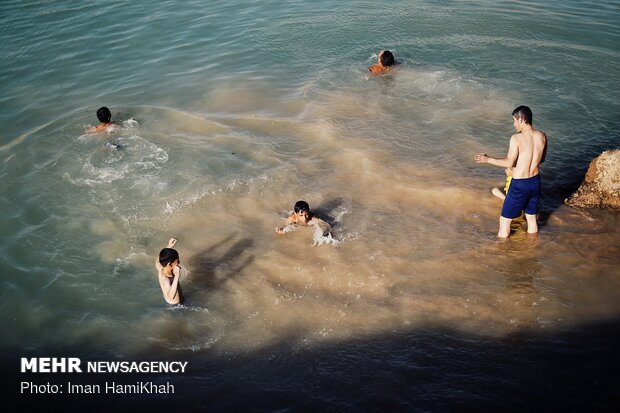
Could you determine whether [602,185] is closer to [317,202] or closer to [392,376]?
[317,202]

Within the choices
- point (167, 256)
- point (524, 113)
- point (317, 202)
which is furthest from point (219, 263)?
point (524, 113)

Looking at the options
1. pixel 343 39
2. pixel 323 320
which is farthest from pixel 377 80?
pixel 323 320

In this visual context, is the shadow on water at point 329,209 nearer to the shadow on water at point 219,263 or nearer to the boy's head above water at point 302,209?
the boy's head above water at point 302,209

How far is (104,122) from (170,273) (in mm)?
5697

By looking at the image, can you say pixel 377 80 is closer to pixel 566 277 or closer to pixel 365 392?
pixel 566 277

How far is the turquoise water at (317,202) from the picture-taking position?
5.60 metres

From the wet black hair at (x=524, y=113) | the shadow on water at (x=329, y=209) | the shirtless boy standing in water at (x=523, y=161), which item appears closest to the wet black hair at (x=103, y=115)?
the shadow on water at (x=329, y=209)

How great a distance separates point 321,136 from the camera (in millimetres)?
9977

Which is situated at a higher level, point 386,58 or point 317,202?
point 386,58

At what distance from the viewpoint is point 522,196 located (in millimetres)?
6520

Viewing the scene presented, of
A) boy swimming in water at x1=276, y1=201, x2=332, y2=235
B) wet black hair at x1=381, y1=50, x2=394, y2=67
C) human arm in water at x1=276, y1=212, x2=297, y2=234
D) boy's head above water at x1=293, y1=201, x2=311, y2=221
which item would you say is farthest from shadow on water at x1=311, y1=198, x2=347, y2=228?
wet black hair at x1=381, y1=50, x2=394, y2=67

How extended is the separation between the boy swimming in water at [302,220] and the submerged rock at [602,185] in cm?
419

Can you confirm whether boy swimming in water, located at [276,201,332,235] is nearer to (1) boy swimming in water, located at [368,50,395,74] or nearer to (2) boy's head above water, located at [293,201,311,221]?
(2) boy's head above water, located at [293,201,311,221]

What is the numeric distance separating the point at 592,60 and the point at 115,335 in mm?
12847
